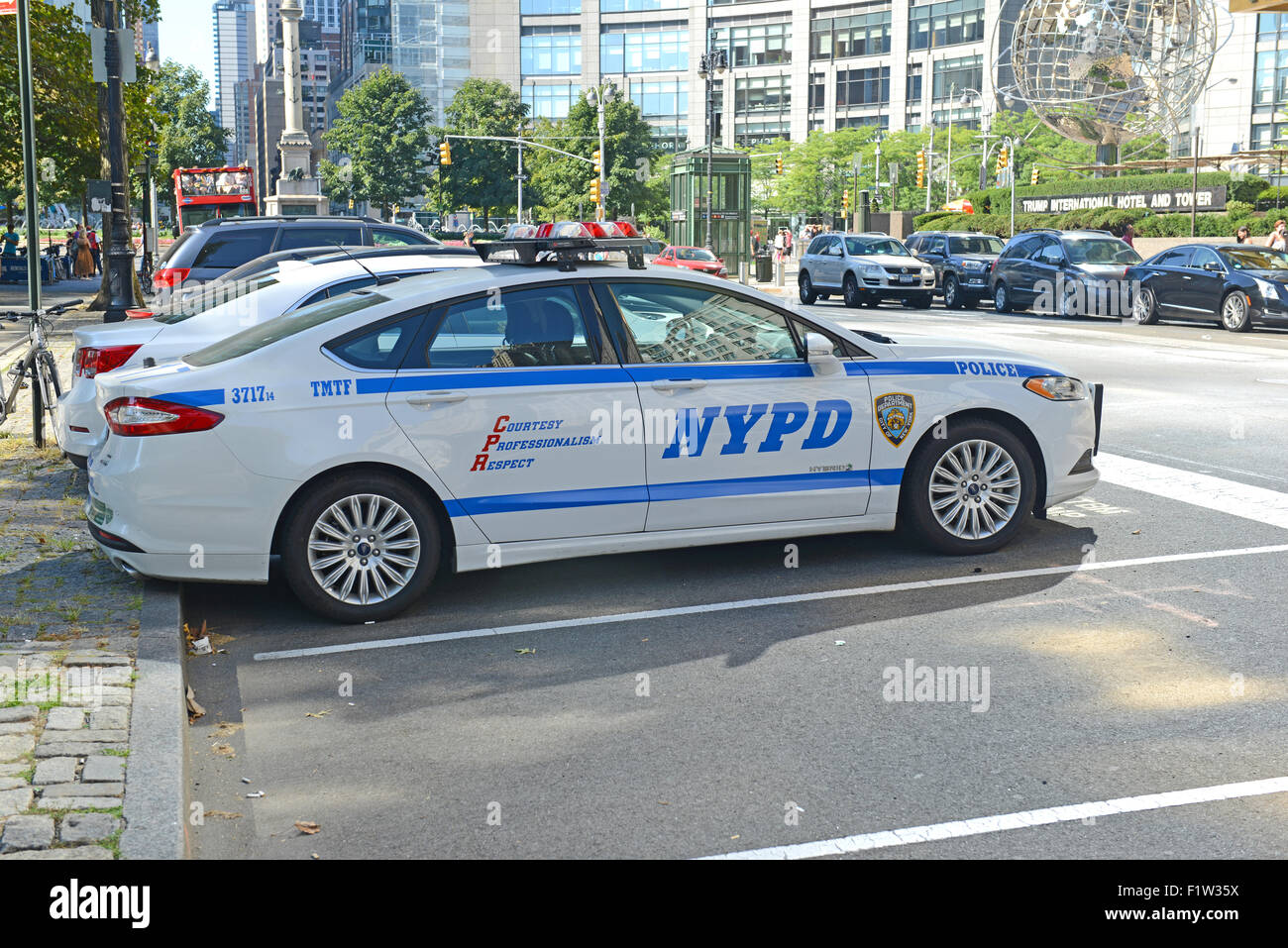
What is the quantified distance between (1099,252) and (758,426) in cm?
2561

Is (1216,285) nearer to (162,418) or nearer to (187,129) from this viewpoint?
(162,418)

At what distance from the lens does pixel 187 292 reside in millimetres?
11641

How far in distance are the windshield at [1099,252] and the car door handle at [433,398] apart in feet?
85.9

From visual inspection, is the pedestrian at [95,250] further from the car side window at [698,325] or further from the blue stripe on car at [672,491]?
the blue stripe on car at [672,491]

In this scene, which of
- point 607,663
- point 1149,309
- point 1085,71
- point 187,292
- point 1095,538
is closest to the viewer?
point 607,663

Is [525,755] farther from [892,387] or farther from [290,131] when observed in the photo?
[290,131]

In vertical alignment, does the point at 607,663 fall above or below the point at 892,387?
below

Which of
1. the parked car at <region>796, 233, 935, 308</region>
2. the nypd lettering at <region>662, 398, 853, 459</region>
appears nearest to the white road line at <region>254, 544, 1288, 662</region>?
the nypd lettering at <region>662, 398, 853, 459</region>

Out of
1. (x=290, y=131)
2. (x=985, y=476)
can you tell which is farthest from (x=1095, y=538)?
(x=290, y=131)

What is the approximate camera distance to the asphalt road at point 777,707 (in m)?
4.35

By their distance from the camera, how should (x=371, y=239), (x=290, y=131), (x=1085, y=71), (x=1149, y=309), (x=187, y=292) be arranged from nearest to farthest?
(x=187, y=292) → (x=371, y=239) → (x=1149, y=309) → (x=290, y=131) → (x=1085, y=71)

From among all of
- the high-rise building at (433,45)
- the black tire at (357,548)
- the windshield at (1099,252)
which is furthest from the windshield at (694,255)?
the high-rise building at (433,45)

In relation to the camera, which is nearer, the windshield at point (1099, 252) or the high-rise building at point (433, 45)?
the windshield at point (1099, 252)

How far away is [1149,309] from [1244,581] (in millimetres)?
22789
